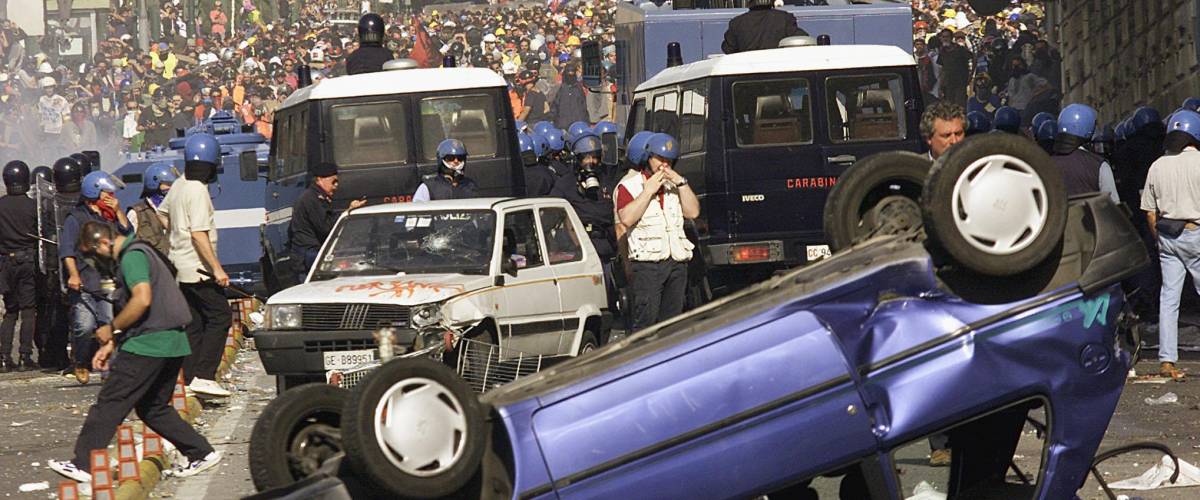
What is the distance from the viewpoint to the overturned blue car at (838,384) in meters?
5.09

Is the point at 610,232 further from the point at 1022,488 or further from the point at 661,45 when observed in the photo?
the point at 1022,488

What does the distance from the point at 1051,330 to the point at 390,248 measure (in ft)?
25.3

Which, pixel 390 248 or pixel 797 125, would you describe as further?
pixel 797 125

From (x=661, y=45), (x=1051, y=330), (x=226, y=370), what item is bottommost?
(x=226, y=370)

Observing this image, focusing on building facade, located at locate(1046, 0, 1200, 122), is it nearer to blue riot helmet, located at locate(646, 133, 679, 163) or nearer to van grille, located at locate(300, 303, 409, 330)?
blue riot helmet, located at locate(646, 133, 679, 163)

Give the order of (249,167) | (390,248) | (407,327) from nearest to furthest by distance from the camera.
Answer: (407,327) < (390,248) < (249,167)

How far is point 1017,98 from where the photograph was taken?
28609mm

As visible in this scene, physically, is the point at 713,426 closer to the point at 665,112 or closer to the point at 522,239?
the point at 522,239

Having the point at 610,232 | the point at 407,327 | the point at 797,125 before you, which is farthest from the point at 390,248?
the point at 797,125

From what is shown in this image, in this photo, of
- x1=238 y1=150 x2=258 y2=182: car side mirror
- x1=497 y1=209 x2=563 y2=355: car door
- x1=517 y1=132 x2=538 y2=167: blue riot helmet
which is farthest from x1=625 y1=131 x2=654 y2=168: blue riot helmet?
x1=238 y1=150 x2=258 y2=182: car side mirror

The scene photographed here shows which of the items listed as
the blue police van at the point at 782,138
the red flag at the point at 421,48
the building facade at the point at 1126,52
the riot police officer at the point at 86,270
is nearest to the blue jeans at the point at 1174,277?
the blue police van at the point at 782,138

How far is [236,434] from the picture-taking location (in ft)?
40.0

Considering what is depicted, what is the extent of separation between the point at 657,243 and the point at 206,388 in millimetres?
3287

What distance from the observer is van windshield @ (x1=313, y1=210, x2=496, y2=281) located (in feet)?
40.7
